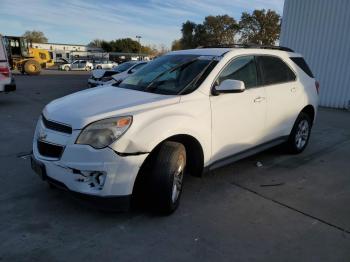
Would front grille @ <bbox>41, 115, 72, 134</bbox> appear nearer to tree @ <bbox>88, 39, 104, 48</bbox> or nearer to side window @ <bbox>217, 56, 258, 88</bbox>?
side window @ <bbox>217, 56, 258, 88</bbox>

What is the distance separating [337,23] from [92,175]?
11.4 m

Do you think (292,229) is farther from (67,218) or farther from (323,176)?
(67,218)

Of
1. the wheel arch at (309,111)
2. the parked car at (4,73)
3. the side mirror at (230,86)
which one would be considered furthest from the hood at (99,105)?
the parked car at (4,73)

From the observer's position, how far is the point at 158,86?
13.1 feet

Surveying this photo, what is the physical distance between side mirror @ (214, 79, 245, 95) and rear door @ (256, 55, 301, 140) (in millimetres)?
988

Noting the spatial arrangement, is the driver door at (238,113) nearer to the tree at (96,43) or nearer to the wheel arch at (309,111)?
the wheel arch at (309,111)

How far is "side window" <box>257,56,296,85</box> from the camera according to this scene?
15.5 ft

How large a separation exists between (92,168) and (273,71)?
315 centimetres

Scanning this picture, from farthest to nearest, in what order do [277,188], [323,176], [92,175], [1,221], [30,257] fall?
[323,176] < [277,188] < [1,221] < [92,175] < [30,257]

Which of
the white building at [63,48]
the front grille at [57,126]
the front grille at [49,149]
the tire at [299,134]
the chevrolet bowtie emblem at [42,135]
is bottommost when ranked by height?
the tire at [299,134]

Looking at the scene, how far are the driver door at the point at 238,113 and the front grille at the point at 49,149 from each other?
5.61 feet

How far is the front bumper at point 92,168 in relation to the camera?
3020 millimetres

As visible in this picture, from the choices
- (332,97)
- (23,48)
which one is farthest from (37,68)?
(332,97)

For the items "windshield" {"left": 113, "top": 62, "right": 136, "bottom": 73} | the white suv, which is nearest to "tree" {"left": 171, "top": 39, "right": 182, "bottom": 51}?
"windshield" {"left": 113, "top": 62, "right": 136, "bottom": 73}
